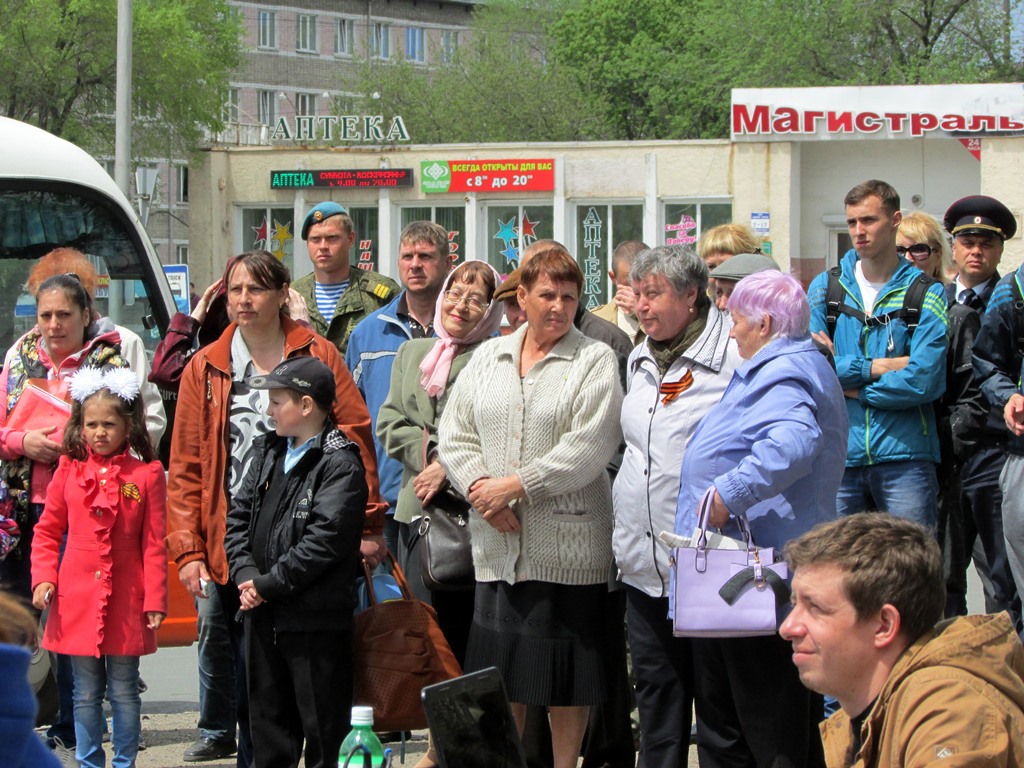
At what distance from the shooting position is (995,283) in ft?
22.6

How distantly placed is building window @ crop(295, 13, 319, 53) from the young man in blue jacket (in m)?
77.0

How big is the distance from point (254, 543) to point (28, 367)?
6.07ft

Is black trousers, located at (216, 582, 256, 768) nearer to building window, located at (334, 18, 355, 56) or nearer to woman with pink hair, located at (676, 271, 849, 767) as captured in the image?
woman with pink hair, located at (676, 271, 849, 767)

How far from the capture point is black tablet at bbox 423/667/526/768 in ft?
11.7

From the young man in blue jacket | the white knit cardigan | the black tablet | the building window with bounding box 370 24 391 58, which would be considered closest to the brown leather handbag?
the white knit cardigan

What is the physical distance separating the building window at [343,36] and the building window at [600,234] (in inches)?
1964

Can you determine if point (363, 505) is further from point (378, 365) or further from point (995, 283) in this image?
point (995, 283)

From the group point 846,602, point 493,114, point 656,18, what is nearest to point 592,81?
point 656,18

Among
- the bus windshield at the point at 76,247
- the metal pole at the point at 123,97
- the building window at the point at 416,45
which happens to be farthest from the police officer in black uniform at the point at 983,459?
the building window at the point at 416,45

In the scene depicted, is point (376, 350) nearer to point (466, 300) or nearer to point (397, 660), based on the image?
point (466, 300)

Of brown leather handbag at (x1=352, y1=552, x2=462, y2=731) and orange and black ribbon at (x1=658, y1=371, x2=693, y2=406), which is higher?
orange and black ribbon at (x1=658, y1=371, x2=693, y2=406)

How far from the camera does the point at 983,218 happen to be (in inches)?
265

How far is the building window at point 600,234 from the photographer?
3412 cm

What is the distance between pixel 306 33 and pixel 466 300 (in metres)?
77.5
